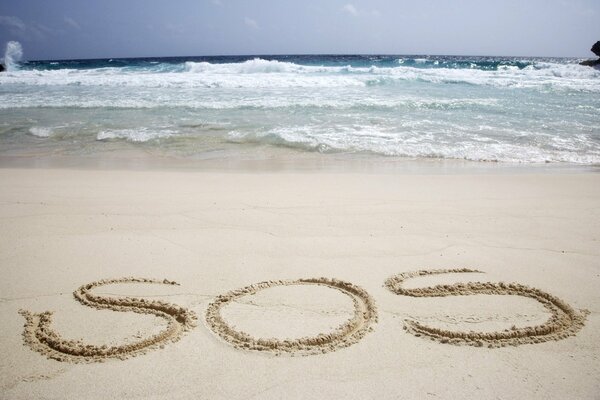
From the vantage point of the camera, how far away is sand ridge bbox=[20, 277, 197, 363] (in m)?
2.01

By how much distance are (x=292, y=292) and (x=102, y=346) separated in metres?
1.12

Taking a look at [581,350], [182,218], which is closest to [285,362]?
[581,350]

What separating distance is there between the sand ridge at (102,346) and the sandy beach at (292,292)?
11mm

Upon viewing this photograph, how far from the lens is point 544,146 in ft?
23.0

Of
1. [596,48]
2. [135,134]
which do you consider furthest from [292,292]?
[596,48]

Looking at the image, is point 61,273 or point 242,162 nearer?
point 61,273

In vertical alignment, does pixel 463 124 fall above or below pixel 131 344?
above

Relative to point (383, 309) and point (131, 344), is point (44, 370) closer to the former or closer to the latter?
point (131, 344)

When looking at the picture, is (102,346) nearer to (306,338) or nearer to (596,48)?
(306,338)

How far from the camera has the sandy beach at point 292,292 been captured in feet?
6.10

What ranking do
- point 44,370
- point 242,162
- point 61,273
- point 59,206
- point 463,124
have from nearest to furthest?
point 44,370 < point 61,273 < point 59,206 < point 242,162 < point 463,124

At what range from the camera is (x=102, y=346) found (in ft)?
6.77

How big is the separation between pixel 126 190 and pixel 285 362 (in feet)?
10.8

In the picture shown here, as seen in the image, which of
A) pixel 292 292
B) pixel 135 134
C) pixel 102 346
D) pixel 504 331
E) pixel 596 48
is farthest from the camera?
pixel 596 48
